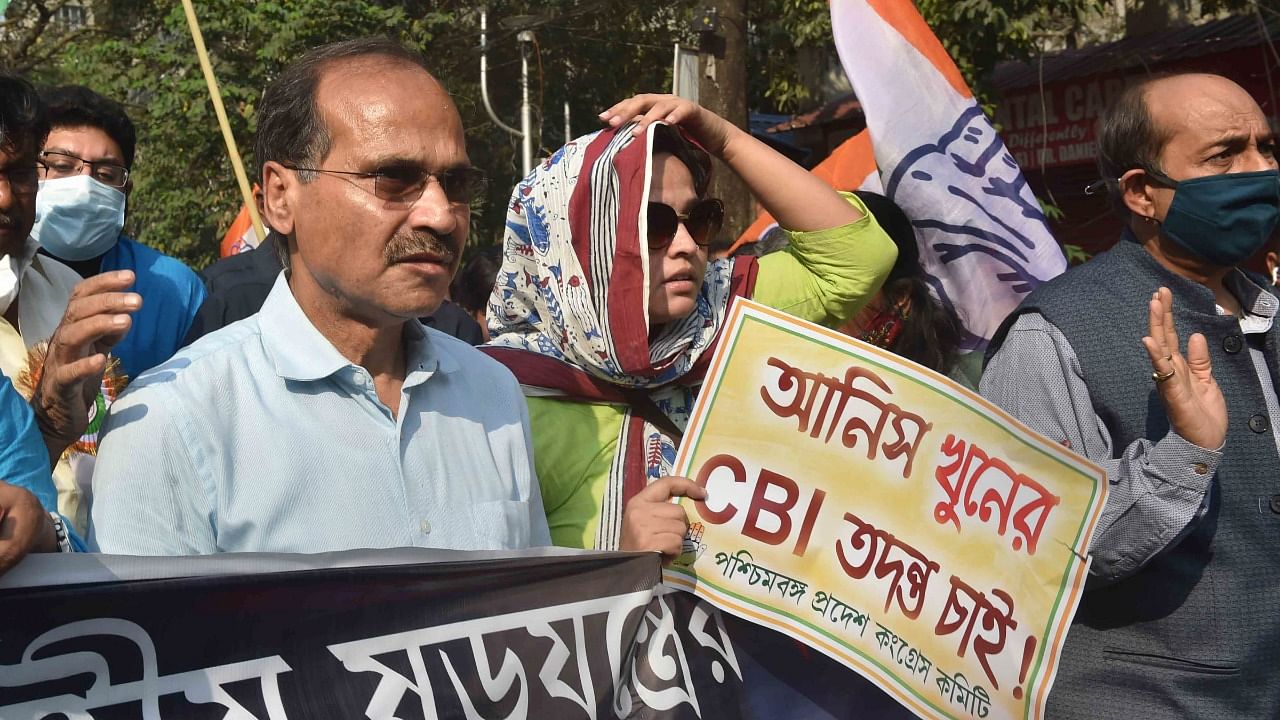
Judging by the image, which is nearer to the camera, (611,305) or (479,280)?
(611,305)

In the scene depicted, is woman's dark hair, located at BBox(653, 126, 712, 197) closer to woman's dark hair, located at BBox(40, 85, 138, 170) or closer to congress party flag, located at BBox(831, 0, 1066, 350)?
congress party flag, located at BBox(831, 0, 1066, 350)

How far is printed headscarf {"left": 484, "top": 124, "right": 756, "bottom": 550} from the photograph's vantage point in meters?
2.68

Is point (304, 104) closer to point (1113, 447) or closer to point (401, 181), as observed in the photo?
point (401, 181)

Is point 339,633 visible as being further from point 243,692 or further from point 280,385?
point 280,385

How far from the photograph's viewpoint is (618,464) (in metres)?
2.69

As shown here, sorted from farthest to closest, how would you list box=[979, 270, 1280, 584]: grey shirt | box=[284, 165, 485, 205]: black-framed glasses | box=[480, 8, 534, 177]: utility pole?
box=[480, 8, 534, 177]: utility pole, box=[979, 270, 1280, 584]: grey shirt, box=[284, 165, 485, 205]: black-framed glasses

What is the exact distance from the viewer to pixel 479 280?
586 centimetres

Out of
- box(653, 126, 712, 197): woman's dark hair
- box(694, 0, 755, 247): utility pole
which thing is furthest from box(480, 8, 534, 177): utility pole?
box(653, 126, 712, 197): woman's dark hair

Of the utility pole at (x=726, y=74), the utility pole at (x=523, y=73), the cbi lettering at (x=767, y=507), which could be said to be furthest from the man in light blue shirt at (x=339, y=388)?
the utility pole at (x=523, y=73)

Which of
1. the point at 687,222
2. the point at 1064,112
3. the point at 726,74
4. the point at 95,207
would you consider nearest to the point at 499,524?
the point at 687,222

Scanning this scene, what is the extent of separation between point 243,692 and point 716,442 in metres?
0.92

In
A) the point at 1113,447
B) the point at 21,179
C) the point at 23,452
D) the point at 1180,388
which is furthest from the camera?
the point at 1113,447

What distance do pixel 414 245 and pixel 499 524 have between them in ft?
1.57

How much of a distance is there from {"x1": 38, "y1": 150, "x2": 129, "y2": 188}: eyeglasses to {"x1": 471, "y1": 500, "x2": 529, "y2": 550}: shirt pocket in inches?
→ 84.1
